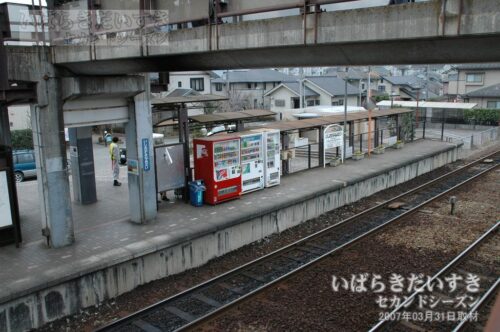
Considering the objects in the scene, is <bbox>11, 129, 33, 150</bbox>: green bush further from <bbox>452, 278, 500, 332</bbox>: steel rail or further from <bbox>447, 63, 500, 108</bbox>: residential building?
<bbox>447, 63, 500, 108</bbox>: residential building

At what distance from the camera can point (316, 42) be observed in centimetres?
702

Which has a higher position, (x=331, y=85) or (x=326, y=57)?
(x=326, y=57)

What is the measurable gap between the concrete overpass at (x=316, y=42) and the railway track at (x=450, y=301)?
4229mm

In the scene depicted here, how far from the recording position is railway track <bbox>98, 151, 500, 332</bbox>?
8.11 metres

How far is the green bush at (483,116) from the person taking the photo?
1433 inches

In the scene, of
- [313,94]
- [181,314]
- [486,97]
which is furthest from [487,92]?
[181,314]

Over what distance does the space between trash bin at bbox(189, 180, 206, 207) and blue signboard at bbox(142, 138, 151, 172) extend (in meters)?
1.74

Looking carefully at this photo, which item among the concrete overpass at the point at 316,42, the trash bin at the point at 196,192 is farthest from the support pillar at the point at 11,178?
the trash bin at the point at 196,192

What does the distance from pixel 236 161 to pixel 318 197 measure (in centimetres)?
288

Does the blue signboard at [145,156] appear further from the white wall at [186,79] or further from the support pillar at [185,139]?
the white wall at [186,79]

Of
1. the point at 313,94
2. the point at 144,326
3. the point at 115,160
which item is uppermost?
the point at 313,94

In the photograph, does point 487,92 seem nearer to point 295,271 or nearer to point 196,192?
point 196,192

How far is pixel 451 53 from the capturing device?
6.64 meters

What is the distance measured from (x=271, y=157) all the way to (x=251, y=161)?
1036 mm
